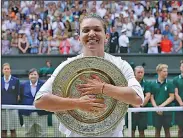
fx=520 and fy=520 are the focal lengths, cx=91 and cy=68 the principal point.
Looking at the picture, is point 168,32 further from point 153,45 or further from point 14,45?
point 14,45

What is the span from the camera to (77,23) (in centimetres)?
1264

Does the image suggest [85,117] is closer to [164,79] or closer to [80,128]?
[80,128]

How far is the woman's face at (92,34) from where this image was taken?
2.18 m

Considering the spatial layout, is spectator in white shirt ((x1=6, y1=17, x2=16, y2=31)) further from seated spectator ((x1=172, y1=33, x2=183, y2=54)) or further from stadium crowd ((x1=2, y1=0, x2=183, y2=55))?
seated spectator ((x1=172, y1=33, x2=183, y2=54))

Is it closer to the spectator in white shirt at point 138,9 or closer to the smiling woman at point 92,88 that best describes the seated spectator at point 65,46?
the spectator in white shirt at point 138,9

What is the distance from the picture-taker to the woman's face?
2176 millimetres

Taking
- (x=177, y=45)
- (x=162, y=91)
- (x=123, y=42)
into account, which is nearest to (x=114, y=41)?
(x=123, y=42)

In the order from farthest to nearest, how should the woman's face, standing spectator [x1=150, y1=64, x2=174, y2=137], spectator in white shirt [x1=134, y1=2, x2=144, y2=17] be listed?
1. spectator in white shirt [x1=134, y1=2, x2=144, y2=17]
2. standing spectator [x1=150, y1=64, x2=174, y2=137]
3. the woman's face

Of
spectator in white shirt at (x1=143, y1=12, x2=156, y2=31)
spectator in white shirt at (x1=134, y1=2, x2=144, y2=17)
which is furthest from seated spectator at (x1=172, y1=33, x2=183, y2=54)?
spectator in white shirt at (x1=134, y1=2, x2=144, y2=17)

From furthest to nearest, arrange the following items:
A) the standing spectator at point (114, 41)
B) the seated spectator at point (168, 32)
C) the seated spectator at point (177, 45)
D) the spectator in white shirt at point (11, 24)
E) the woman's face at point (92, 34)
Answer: the spectator in white shirt at point (11, 24), the seated spectator at point (168, 32), the seated spectator at point (177, 45), the standing spectator at point (114, 41), the woman's face at point (92, 34)

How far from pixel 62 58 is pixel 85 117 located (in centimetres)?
1082

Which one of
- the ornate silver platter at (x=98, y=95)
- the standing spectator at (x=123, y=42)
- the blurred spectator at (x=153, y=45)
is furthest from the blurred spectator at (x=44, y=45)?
the ornate silver platter at (x=98, y=95)

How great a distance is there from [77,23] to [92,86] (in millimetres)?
10628

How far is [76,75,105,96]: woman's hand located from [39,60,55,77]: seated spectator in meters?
8.72
